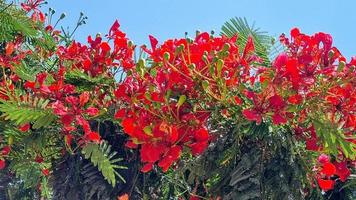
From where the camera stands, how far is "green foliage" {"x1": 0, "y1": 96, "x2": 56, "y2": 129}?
90.1 inches

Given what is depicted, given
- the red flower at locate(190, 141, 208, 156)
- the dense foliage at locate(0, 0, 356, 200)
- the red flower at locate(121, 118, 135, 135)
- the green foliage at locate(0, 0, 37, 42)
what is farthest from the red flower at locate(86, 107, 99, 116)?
the green foliage at locate(0, 0, 37, 42)

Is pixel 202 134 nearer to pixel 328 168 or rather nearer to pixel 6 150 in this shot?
pixel 328 168

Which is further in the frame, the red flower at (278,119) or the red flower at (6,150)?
the red flower at (6,150)

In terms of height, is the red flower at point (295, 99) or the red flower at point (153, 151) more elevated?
the red flower at point (295, 99)

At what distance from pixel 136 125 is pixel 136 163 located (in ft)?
1.77

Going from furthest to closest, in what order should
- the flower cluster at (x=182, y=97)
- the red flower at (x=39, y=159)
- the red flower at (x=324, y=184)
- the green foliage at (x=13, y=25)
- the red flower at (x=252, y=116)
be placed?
the green foliage at (x=13, y=25) < the red flower at (x=39, y=159) < the red flower at (x=324, y=184) < the flower cluster at (x=182, y=97) < the red flower at (x=252, y=116)

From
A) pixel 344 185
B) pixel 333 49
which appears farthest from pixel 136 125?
pixel 344 185

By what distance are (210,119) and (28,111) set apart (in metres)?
0.66

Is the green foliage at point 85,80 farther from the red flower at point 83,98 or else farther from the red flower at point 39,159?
the red flower at point 39,159

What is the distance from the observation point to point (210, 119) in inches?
94.6

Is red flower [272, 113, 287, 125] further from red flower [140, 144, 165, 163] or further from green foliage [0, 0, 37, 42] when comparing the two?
green foliage [0, 0, 37, 42]

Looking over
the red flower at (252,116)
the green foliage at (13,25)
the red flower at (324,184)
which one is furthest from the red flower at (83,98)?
the green foliage at (13,25)

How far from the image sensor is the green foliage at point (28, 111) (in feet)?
7.51

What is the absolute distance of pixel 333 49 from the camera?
2270mm
